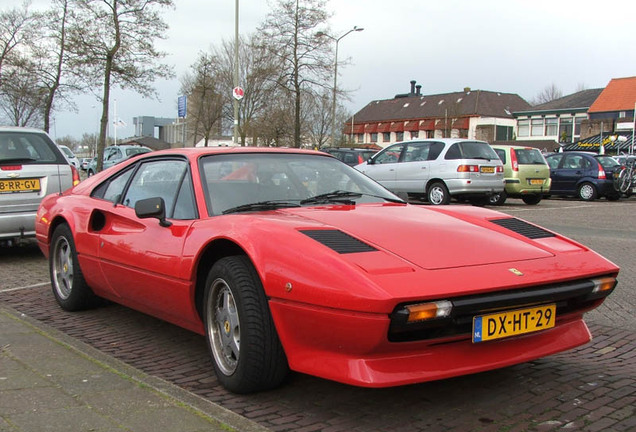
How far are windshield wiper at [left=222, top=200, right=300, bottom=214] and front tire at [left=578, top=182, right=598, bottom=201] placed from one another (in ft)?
59.0

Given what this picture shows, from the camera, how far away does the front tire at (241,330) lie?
3010 mm

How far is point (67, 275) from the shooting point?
507 cm

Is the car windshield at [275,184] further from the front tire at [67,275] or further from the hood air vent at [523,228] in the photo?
the front tire at [67,275]

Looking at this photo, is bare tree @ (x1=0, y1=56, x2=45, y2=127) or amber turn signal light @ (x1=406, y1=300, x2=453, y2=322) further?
bare tree @ (x1=0, y1=56, x2=45, y2=127)

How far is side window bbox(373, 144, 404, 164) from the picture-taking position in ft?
52.0

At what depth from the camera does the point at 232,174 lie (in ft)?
12.9

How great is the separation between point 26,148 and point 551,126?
61193mm

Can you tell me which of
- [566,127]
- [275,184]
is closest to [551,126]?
[566,127]

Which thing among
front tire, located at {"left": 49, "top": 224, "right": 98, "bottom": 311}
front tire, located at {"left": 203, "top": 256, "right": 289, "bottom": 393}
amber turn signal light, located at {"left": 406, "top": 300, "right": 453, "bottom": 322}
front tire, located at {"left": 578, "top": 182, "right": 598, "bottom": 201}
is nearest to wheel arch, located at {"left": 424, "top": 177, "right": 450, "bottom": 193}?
front tire, located at {"left": 578, "top": 182, "right": 598, "bottom": 201}

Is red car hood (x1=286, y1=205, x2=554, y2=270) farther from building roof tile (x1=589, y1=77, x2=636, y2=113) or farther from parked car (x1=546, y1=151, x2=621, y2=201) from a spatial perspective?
building roof tile (x1=589, y1=77, x2=636, y2=113)

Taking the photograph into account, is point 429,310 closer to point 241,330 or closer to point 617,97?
point 241,330

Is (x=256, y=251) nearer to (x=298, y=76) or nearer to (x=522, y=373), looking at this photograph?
(x=522, y=373)

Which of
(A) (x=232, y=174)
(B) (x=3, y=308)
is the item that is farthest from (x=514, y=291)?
(B) (x=3, y=308)

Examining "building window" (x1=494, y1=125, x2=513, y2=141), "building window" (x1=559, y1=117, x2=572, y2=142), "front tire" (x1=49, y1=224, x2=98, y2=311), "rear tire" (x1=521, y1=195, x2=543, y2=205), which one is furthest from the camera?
"building window" (x1=494, y1=125, x2=513, y2=141)
